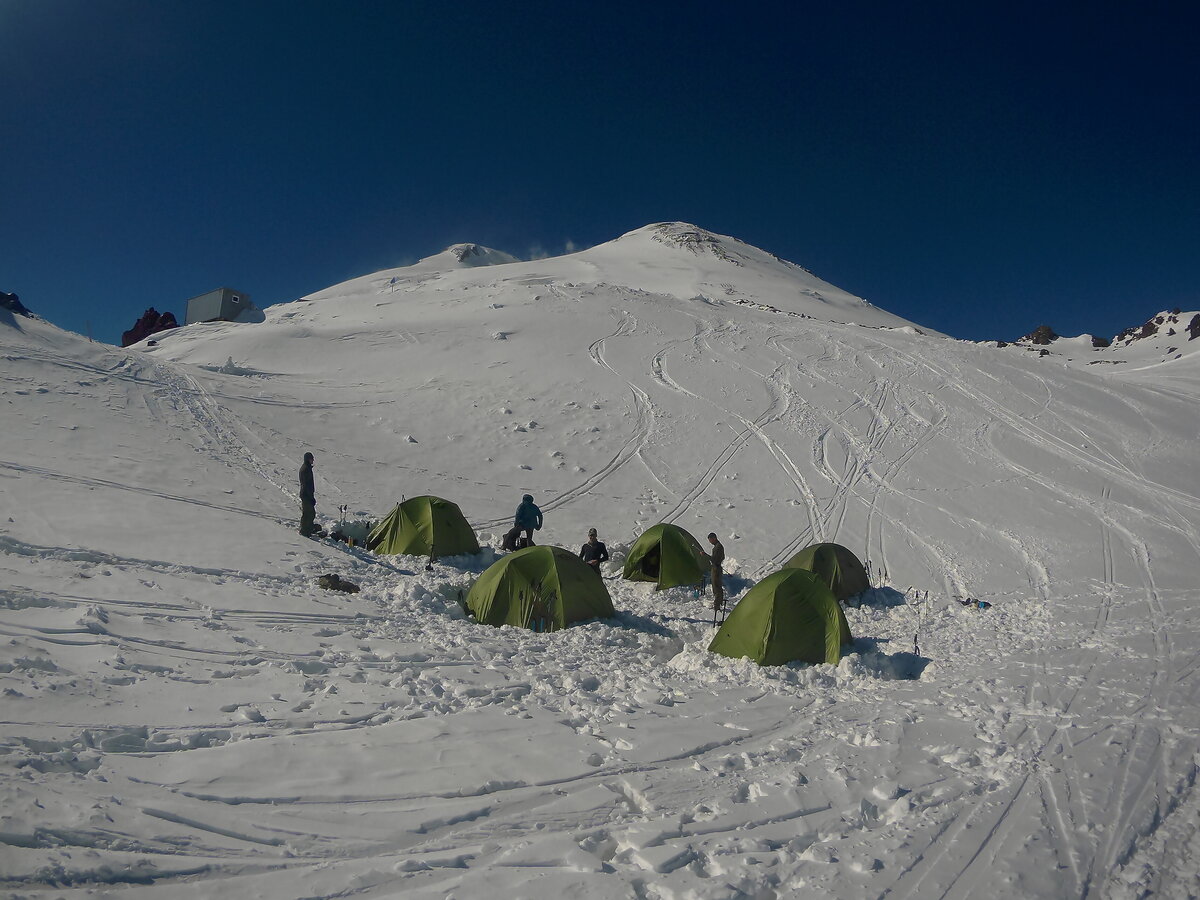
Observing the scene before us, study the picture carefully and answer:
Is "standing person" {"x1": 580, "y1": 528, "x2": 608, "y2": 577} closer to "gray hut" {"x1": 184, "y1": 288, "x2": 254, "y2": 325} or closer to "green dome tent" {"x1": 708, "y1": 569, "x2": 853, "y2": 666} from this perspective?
"green dome tent" {"x1": 708, "y1": 569, "x2": 853, "y2": 666}

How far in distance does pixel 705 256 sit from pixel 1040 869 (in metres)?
102

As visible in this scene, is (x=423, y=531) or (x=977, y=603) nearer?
(x=977, y=603)

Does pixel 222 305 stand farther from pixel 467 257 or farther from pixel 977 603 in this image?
pixel 467 257

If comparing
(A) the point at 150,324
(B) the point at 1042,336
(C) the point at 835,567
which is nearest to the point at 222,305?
(A) the point at 150,324

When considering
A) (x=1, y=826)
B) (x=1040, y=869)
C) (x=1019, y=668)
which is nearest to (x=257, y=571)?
(x=1, y=826)

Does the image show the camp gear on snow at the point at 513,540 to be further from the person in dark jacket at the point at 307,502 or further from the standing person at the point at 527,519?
the person in dark jacket at the point at 307,502

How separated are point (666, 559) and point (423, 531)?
5.06 metres

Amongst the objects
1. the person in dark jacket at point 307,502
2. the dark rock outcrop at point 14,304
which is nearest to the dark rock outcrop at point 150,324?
the dark rock outcrop at point 14,304

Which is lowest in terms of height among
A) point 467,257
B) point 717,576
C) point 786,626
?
point 786,626

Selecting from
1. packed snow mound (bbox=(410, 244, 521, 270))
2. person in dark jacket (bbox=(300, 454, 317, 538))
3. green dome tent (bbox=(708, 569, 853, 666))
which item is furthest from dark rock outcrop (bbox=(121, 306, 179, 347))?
packed snow mound (bbox=(410, 244, 521, 270))

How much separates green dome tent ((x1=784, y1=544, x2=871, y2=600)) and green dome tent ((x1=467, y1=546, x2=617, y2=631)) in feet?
15.7

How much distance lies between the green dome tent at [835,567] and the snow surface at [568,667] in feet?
2.65

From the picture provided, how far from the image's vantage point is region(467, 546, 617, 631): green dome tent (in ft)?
34.7

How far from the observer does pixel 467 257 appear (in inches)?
5640
